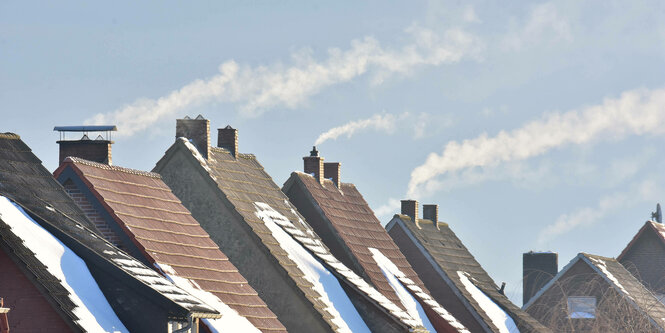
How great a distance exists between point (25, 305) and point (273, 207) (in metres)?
14.5

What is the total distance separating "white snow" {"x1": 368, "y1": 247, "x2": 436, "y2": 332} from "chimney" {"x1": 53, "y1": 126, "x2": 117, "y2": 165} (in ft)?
35.5

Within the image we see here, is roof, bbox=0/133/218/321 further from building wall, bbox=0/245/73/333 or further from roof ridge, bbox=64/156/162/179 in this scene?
roof ridge, bbox=64/156/162/179

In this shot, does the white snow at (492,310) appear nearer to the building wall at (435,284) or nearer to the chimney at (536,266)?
the building wall at (435,284)

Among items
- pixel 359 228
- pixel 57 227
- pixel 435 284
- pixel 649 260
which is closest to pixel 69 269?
pixel 57 227

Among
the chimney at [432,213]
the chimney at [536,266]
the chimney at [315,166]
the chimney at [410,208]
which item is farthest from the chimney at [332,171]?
the chimney at [536,266]

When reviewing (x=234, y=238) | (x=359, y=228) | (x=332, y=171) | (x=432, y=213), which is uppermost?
(x=432, y=213)

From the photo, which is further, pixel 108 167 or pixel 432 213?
pixel 432 213

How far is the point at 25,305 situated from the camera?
18578 mm

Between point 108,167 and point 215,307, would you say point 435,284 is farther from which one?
point 215,307

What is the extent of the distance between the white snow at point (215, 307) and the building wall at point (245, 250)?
14.3ft

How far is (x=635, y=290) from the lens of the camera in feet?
177

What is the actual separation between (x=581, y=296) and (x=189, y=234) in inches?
1143

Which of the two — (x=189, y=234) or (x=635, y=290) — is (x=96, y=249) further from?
(x=635, y=290)

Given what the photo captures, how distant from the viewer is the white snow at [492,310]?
45.0 meters
